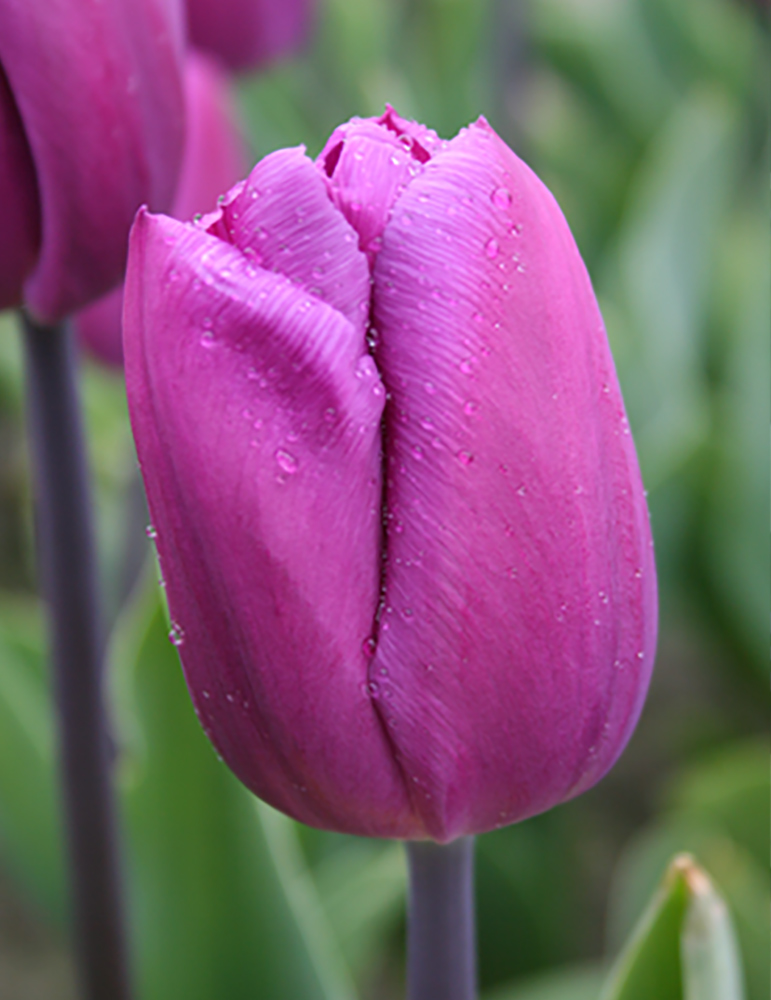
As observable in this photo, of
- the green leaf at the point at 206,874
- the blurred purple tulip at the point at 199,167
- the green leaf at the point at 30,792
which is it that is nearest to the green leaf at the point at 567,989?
the green leaf at the point at 206,874

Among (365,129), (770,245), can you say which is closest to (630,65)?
(770,245)

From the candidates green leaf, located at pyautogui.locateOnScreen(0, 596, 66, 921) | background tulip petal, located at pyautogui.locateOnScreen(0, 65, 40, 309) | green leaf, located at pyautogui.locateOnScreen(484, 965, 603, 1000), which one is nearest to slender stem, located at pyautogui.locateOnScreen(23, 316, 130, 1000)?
background tulip petal, located at pyautogui.locateOnScreen(0, 65, 40, 309)

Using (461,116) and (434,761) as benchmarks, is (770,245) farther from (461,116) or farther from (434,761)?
(434,761)

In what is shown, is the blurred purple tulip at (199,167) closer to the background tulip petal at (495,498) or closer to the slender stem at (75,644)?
the slender stem at (75,644)

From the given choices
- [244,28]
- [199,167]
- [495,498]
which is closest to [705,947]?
[495,498]

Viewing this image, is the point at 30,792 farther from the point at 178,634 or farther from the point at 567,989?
the point at 178,634

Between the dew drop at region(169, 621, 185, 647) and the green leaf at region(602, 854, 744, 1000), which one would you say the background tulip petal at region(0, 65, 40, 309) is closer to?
the dew drop at region(169, 621, 185, 647)
